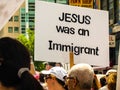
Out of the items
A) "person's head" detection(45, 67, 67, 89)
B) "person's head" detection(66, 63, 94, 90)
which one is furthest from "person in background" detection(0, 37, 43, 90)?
"person's head" detection(45, 67, 67, 89)

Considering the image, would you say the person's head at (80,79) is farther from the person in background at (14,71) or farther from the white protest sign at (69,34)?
the person in background at (14,71)

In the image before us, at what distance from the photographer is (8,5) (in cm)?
310

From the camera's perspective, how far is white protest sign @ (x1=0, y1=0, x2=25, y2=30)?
3.03 m

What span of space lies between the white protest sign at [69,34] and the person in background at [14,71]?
330 centimetres

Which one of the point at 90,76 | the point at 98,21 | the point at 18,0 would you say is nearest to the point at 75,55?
the point at 98,21

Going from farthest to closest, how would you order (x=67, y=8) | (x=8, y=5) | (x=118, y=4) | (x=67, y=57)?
(x=118, y=4) < (x=67, y=8) < (x=67, y=57) < (x=8, y=5)

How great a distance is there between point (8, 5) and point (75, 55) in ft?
9.36

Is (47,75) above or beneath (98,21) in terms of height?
beneath

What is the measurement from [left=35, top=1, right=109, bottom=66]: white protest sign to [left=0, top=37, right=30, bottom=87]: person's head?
3.27 m

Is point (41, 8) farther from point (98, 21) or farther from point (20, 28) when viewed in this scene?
point (20, 28)

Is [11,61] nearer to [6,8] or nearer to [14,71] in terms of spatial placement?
[14,71]

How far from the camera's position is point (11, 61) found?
2.25m

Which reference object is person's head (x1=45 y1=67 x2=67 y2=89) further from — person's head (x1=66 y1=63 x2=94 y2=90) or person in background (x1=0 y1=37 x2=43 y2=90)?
person in background (x1=0 y1=37 x2=43 y2=90)

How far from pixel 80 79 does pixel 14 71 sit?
1805mm
